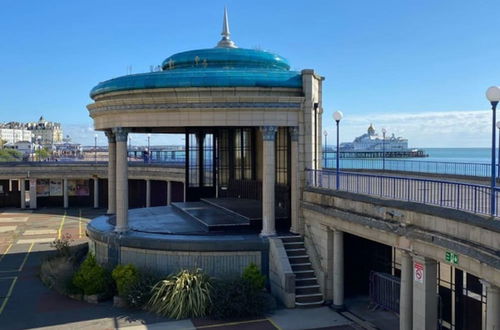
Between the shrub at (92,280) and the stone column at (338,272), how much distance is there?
798 centimetres

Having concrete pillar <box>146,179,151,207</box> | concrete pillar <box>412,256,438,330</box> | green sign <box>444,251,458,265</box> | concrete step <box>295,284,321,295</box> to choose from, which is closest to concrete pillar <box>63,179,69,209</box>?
concrete pillar <box>146,179,151,207</box>

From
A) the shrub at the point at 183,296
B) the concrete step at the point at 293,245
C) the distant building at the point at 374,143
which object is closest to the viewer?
the shrub at the point at 183,296

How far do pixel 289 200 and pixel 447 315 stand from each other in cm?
825

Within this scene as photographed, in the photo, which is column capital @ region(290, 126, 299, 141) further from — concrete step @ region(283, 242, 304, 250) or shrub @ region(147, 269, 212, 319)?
shrub @ region(147, 269, 212, 319)

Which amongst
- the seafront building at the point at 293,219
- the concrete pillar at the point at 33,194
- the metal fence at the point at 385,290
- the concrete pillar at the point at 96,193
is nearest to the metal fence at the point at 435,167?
the seafront building at the point at 293,219

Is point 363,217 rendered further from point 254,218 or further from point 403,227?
point 254,218

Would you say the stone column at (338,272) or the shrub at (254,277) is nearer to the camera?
the shrub at (254,277)

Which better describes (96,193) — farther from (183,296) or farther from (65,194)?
(183,296)

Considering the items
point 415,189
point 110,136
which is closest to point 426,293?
point 415,189

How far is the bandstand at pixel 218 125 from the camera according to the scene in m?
18.3

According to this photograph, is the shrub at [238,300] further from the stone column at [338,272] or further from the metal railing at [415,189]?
the metal railing at [415,189]

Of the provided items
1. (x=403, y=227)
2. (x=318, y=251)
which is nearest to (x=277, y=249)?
(x=318, y=251)

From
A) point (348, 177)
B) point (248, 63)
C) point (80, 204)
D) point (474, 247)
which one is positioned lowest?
point (80, 204)

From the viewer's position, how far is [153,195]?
1937 inches
